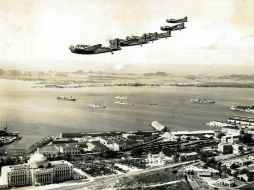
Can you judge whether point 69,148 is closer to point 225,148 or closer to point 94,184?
point 94,184

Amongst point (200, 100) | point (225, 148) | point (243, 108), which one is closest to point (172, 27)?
point (200, 100)

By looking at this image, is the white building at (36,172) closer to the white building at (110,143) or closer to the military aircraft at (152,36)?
the white building at (110,143)

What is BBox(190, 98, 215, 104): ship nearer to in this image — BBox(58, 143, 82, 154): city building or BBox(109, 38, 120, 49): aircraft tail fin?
BBox(58, 143, 82, 154): city building

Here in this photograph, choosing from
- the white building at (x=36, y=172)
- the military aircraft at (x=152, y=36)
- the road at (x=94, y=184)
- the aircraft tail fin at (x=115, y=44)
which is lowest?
the road at (x=94, y=184)

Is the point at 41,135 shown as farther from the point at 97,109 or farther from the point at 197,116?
the point at 197,116

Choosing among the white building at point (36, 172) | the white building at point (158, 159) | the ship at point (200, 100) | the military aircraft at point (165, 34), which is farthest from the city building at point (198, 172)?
the military aircraft at point (165, 34)
